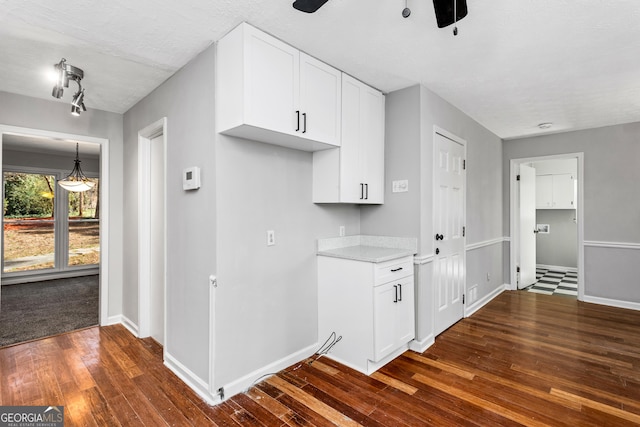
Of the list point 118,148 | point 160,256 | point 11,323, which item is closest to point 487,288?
point 160,256

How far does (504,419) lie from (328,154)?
2.21 metres

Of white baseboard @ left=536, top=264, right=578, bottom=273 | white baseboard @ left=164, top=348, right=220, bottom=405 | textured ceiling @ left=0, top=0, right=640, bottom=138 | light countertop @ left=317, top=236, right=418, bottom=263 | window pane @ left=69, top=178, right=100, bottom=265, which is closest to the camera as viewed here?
textured ceiling @ left=0, top=0, right=640, bottom=138

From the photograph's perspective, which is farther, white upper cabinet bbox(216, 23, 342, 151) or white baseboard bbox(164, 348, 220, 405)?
white baseboard bbox(164, 348, 220, 405)

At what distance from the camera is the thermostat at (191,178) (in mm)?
2279

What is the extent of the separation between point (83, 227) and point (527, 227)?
8.35 metres

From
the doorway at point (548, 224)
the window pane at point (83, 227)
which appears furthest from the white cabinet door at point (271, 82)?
the window pane at point (83, 227)

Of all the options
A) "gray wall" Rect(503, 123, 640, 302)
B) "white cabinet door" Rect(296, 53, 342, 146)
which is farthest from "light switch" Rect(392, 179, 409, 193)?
"gray wall" Rect(503, 123, 640, 302)

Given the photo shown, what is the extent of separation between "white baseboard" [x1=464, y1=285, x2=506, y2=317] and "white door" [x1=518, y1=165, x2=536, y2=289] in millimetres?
506

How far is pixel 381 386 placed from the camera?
2.32 m

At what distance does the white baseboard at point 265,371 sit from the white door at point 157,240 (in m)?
1.21

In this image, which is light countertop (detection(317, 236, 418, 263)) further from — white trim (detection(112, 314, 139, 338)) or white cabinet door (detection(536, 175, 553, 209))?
white cabinet door (detection(536, 175, 553, 209))

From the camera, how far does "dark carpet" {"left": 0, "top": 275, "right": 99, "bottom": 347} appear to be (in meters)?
→ 3.37

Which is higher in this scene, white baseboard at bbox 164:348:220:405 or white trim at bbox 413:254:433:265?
white trim at bbox 413:254:433:265

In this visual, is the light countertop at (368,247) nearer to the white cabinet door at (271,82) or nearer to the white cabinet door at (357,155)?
the white cabinet door at (357,155)
